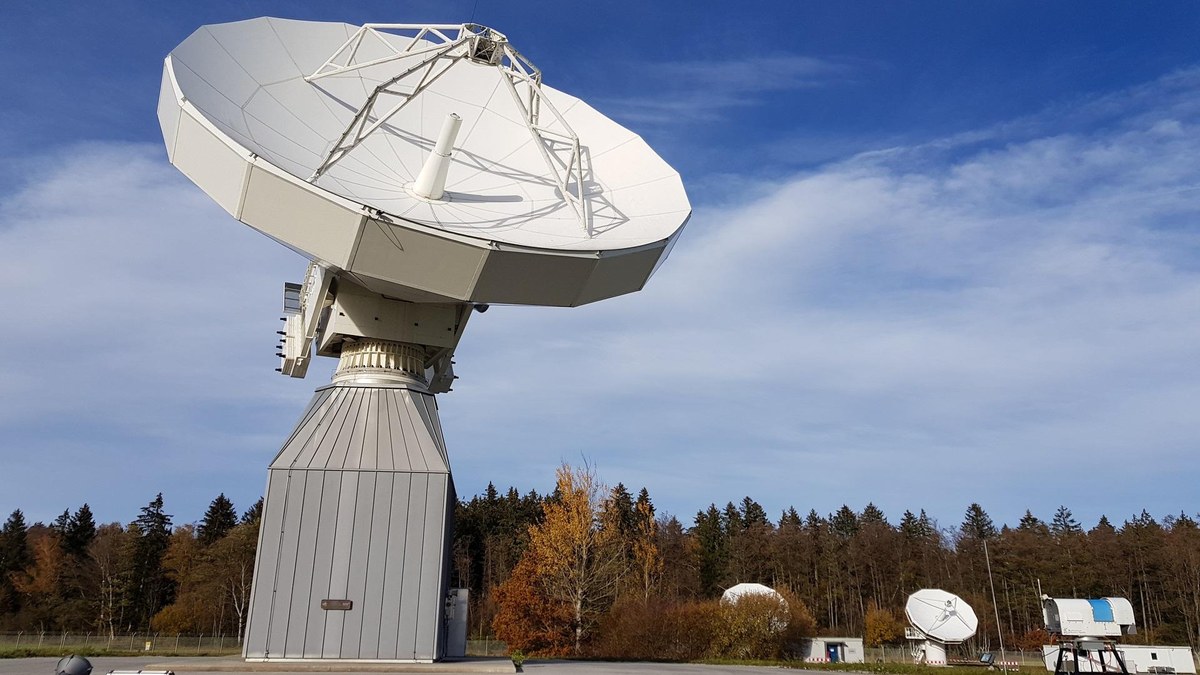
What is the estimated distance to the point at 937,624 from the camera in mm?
33969

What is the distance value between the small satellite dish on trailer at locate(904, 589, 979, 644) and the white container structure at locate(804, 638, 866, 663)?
2761 mm

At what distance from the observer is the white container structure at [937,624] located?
110 ft

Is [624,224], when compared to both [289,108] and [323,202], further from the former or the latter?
[289,108]

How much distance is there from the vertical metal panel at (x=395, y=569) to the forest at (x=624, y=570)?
16.3 metres

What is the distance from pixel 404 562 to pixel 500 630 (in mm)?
16959

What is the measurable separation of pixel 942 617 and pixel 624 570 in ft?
42.3

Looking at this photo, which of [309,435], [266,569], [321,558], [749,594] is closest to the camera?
[266,569]

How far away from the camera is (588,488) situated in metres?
36.3

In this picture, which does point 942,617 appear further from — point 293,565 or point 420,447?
point 293,565

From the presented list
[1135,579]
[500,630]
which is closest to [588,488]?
[500,630]

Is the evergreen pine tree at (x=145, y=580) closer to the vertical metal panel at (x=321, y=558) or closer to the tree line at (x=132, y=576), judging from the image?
the tree line at (x=132, y=576)

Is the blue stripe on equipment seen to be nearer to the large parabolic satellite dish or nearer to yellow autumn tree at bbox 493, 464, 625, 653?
the large parabolic satellite dish

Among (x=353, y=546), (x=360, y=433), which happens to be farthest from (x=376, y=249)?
(x=353, y=546)

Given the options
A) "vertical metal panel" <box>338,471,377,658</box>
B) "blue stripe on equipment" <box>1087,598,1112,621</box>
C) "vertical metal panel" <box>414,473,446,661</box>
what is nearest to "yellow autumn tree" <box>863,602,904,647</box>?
"blue stripe on equipment" <box>1087,598,1112,621</box>
